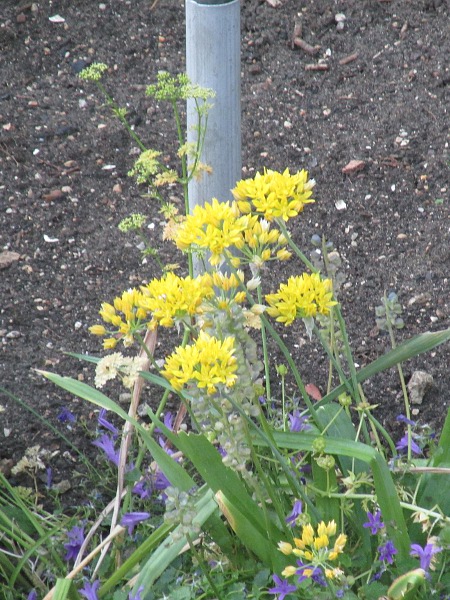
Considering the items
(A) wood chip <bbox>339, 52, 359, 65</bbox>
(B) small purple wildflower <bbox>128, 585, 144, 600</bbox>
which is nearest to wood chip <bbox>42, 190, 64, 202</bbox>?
(A) wood chip <bbox>339, 52, 359, 65</bbox>

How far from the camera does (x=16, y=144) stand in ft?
11.2

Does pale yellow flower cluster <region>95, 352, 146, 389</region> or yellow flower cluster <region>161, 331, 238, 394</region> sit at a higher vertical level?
pale yellow flower cluster <region>95, 352, 146, 389</region>

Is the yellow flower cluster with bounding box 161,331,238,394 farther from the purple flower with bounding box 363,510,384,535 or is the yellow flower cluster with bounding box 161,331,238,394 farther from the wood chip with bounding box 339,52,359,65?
the wood chip with bounding box 339,52,359,65

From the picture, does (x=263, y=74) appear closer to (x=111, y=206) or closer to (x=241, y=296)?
(x=111, y=206)

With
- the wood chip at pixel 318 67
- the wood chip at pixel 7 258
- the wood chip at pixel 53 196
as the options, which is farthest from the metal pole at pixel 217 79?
the wood chip at pixel 318 67

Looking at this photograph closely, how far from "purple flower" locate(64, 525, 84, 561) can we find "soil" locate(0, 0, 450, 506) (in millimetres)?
403

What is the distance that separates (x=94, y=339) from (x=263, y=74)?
167cm

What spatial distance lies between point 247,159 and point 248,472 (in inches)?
76.1

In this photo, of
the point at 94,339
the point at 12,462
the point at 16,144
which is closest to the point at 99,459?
the point at 12,462

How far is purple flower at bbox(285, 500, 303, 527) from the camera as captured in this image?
162 centimetres

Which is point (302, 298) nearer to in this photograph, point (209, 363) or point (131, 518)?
point (209, 363)

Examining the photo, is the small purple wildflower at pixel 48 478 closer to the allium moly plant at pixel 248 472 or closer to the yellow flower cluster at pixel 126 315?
the allium moly plant at pixel 248 472

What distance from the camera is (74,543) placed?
1.81 m

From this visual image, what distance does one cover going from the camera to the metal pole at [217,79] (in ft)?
6.34
